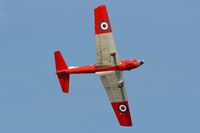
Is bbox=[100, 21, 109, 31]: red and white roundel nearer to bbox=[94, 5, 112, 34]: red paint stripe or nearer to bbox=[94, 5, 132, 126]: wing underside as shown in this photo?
bbox=[94, 5, 132, 126]: wing underside

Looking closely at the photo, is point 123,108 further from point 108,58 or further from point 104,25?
point 104,25

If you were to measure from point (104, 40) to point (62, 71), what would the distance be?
5.42 m

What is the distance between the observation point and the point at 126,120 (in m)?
66.4

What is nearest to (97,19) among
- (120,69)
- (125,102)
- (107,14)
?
(107,14)

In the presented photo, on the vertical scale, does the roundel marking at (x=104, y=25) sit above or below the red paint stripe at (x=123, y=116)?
above

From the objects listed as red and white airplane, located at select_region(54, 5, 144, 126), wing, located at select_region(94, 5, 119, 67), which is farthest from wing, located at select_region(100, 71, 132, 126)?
wing, located at select_region(94, 5, 119, 67)

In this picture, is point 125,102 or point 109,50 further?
point 125,102

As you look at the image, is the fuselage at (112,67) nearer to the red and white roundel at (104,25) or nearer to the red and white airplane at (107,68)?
the red and white airplane at (107,68)

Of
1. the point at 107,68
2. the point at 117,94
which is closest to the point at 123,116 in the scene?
the point at 117,94

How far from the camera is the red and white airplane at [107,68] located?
6116cm

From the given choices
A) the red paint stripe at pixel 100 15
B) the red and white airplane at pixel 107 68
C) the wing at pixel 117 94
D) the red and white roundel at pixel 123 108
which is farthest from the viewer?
the red and white roundel at pixel 123 108

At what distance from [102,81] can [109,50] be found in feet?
12.1

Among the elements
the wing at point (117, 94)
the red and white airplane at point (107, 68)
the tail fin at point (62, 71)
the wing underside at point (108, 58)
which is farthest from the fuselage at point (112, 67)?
the tail fin at point (62, 71)

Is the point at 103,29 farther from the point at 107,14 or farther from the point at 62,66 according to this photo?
the point at 62,66
